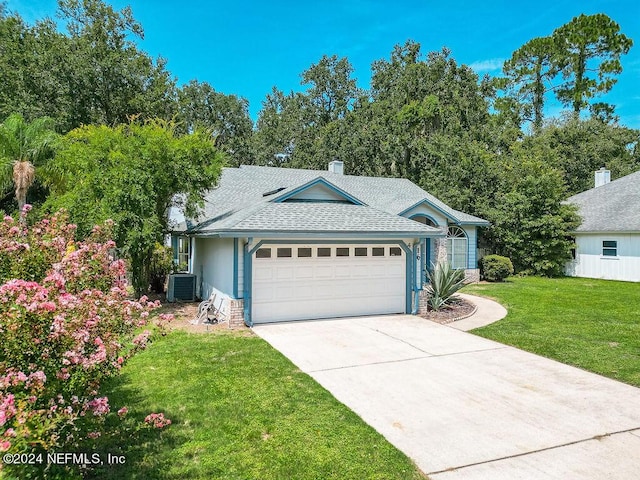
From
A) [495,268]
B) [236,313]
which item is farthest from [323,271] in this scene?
[495,268]

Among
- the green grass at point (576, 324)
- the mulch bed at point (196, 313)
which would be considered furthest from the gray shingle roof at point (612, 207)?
the mulch bed at point (196, 313)

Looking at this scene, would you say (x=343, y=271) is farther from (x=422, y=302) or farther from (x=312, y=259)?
(x=422, y=302)

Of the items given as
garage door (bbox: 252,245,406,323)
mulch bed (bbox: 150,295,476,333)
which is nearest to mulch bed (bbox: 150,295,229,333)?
mulch bed (bbox: 150,295,476,333)

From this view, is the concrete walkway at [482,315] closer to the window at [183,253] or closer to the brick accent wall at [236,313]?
the brick accent wall at [236,313]

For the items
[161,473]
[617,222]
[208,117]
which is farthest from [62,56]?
[617,222]

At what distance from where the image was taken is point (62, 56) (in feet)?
82.1

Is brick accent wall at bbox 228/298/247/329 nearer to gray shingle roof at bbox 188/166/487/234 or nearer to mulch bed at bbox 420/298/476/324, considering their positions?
gray shingle roof at bbox 188/166/487/234

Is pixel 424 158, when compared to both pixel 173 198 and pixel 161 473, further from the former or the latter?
pixel 161 473

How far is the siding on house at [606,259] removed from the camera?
67.4 ft

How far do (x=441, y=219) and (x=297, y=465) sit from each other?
1702 centimetres

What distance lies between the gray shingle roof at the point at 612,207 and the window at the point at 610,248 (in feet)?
2.67

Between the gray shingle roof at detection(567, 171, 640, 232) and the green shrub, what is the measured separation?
18.7 ft

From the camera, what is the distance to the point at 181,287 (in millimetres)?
14641

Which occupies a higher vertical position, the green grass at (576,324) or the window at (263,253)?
the window at (263,253)
